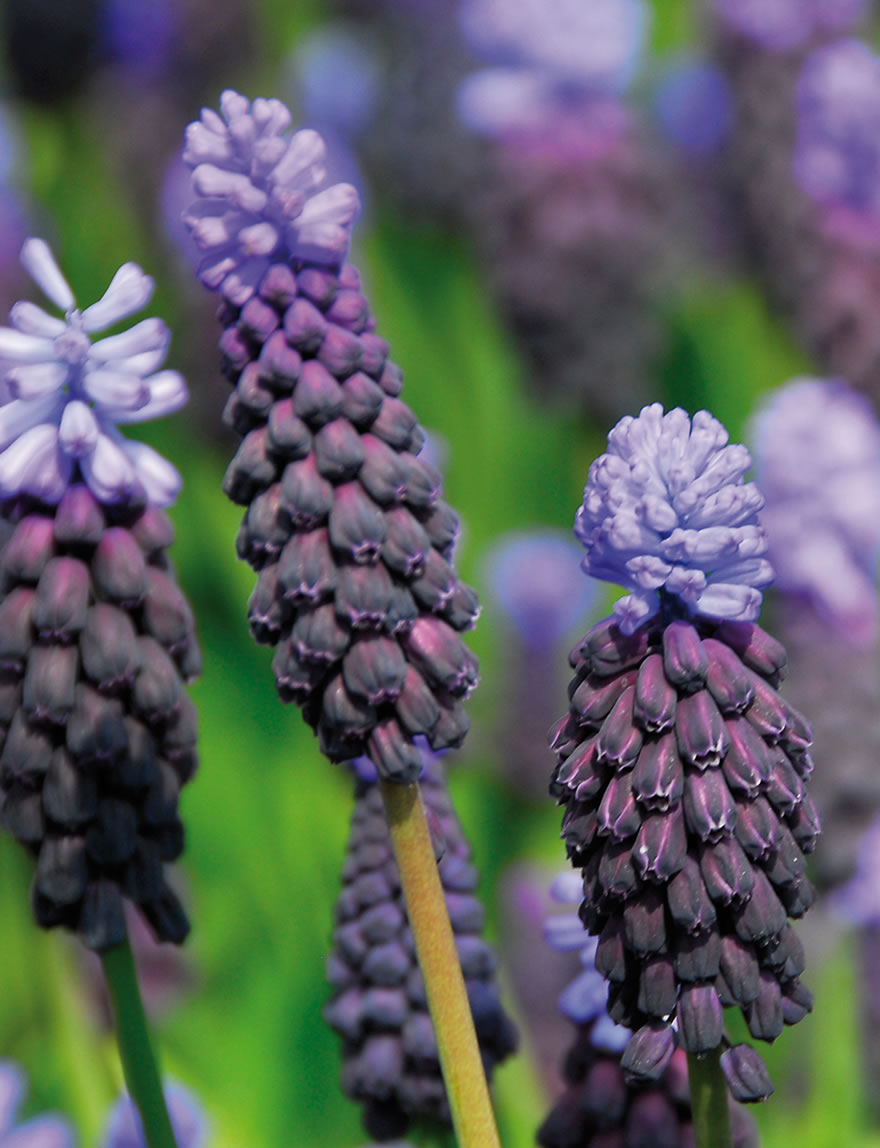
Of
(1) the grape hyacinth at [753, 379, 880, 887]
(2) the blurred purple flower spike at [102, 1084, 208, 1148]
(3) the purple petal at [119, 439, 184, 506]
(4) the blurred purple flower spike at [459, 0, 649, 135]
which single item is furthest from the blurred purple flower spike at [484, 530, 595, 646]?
(3) the purple petal at [119, 439, 184, 506]

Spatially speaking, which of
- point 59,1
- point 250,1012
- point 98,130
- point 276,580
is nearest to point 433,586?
point 276,580

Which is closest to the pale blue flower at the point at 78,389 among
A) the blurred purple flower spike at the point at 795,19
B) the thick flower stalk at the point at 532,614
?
the thick flower stalk at the point at 532,614

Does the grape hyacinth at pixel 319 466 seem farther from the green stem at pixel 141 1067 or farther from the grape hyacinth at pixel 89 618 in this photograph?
the green stem at pixel 141 1067

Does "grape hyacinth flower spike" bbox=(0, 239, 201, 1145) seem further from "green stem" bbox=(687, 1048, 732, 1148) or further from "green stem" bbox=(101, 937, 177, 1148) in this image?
"green stem" bbox=(687, 1048, 732, 1148)

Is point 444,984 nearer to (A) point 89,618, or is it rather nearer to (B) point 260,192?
(A) point 89,618

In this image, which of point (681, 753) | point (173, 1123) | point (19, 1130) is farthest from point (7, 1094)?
point (681, 753)

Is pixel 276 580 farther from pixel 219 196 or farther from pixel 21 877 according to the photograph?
pixel 21 877
